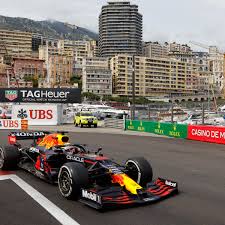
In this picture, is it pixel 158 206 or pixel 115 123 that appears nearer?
pixel 158 206

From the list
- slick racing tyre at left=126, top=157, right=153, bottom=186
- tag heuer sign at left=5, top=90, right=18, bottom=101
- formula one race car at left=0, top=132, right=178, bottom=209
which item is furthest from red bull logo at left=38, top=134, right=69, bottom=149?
tag heuer sign at left=5, top=90, right=18, bottom=101

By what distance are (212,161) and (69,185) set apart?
7.60 m

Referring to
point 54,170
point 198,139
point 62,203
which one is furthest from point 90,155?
point 198,139

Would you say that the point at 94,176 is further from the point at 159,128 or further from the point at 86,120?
the point at 86,120

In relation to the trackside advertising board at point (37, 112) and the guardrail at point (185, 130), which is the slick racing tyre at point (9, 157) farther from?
the trackside advertising board at point (37, 112)

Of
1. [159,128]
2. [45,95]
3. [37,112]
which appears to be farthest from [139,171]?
[45,95]

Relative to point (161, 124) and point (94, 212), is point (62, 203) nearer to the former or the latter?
point (94, 212)

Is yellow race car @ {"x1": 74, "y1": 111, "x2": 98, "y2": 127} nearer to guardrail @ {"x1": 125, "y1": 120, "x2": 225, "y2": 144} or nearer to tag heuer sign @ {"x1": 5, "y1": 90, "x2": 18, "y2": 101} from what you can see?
guardrail @ {"x1": 125, "y1": 120, "x2": 225, "y2": 144}

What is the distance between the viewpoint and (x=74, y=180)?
7816 millimetres

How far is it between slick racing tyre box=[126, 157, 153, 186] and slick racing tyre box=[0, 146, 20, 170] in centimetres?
392

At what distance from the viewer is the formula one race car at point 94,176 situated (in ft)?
24.5

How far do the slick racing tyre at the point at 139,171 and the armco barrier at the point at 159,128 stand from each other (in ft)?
49.1

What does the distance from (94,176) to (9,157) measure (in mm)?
3924

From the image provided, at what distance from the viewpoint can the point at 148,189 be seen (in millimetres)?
8039
